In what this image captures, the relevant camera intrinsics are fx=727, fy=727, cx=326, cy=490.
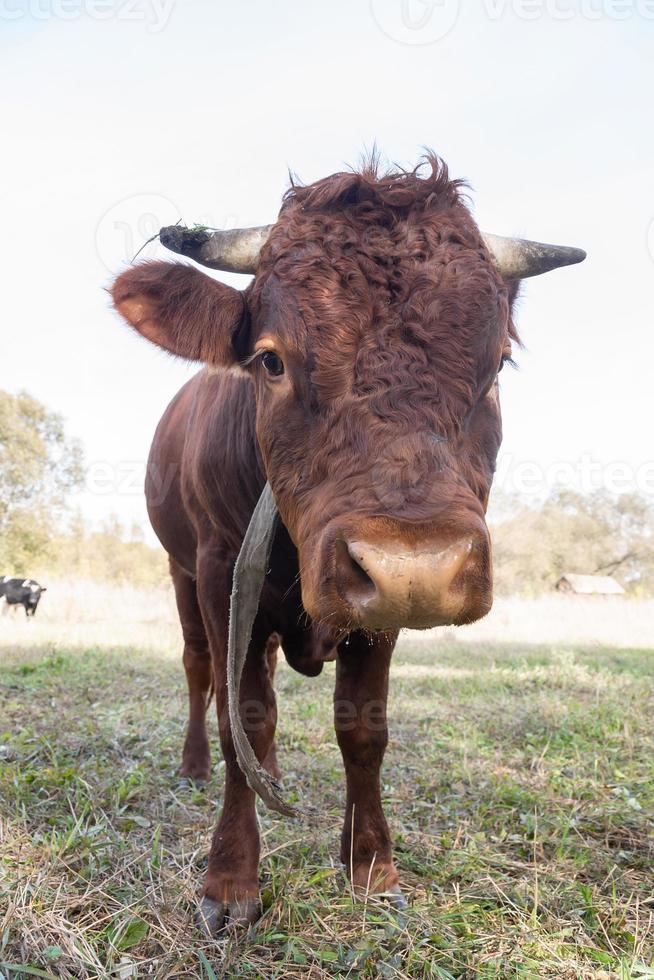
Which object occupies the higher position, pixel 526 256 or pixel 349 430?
pixel 526 256

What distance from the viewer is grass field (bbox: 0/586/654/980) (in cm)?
215

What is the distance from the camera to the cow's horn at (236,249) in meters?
2.68

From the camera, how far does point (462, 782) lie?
161 inches

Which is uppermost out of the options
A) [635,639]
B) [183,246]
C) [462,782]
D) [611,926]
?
[183,246]

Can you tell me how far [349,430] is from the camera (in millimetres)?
2049

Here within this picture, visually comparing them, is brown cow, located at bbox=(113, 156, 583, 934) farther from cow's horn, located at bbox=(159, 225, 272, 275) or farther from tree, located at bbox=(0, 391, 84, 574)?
tree, located at bbox=(0, 391, 84, 574)

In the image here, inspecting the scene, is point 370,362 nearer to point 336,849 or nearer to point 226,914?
point 226,914

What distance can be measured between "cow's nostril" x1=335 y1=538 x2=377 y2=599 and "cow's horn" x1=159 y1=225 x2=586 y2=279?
1.33 meters

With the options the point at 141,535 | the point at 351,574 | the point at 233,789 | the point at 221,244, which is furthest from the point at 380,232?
the point at 141,535

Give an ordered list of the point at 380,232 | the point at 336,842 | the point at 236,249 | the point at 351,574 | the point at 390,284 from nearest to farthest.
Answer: the point at 351,574 < the point at 390,284 < the point at 380,232 < the point at 236,249 < the point at 336,842

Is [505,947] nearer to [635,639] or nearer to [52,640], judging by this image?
[52,640]

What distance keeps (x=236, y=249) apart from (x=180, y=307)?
0.30m

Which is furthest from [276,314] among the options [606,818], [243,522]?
[606,818]

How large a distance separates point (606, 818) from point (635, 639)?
12.7 metres
